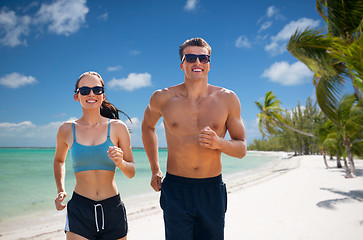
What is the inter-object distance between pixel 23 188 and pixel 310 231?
1429 cm

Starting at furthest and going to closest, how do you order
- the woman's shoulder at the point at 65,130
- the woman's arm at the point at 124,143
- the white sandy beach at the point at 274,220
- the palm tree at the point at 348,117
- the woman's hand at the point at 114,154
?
the palm tree at the point at 348,117 → the white sandy beach at the point at 274,220 → the woman's shoulder at the point at 65,130 → the woman's arm at the point at 124,143 → the woman's hand at the point at 114,154

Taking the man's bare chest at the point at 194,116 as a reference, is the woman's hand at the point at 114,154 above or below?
below

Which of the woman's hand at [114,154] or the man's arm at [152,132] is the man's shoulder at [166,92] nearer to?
the man's arm at [152,132]

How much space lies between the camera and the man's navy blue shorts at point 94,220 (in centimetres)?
196

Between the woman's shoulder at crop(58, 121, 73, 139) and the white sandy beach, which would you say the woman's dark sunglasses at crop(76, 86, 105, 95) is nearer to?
the woman's shoulder at crop(58, 121, 73, 139)

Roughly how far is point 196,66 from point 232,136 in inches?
25.5

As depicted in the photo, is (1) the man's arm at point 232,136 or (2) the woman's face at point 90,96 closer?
(1) the man's arm at point 232,136

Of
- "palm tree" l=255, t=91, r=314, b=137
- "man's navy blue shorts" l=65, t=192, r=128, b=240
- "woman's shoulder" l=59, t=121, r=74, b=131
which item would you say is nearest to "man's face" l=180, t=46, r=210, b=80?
"woman's shoulder" l=59, t=121, r=74, b=131

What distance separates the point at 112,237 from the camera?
196 cm

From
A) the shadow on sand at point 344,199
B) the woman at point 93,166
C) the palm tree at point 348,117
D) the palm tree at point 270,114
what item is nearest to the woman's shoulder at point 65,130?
the woman at point 93,166

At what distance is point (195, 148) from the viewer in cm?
209

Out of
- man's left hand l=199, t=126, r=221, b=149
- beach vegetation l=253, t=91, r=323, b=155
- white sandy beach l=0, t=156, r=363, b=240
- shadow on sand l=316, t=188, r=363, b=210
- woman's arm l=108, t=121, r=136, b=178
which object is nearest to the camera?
man's left hand l=199, t=126, r=221, b=149

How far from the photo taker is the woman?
1.96 metres

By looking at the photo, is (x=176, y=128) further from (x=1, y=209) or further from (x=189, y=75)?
(x=1, y=209)
